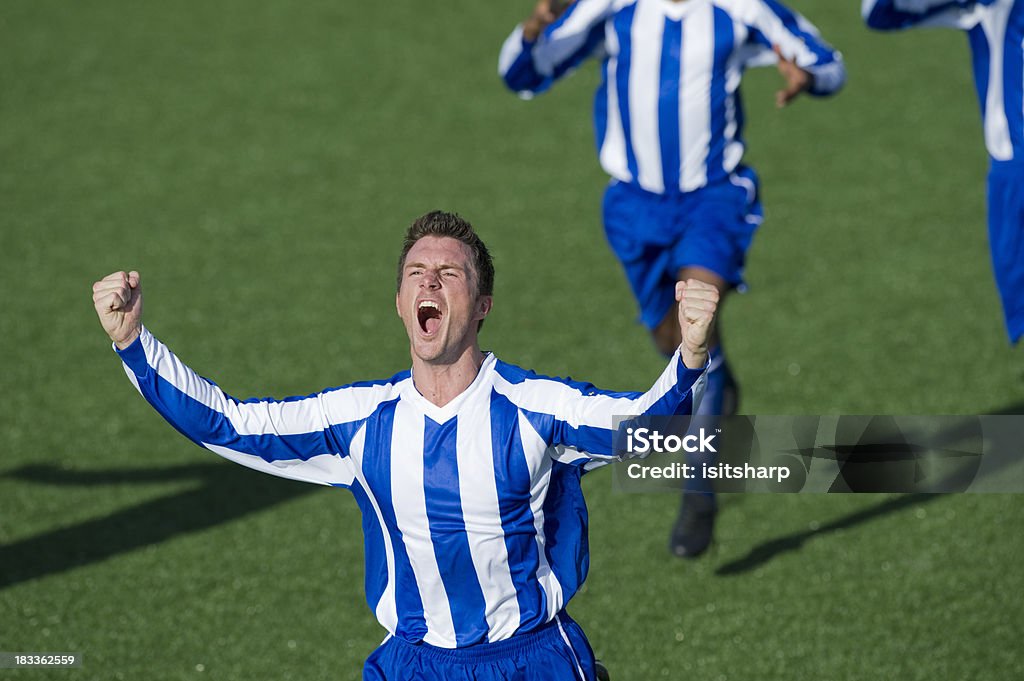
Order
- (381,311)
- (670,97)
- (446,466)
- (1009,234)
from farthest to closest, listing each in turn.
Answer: (381,311) → (670,97) → (1009,234) → (446,466)

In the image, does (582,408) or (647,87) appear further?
(647,87)

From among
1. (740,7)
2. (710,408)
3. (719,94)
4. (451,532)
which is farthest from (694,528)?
(451,532)

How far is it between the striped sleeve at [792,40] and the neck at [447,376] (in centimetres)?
267

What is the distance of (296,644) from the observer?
511cm

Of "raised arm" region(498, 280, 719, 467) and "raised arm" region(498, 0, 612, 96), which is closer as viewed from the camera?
"raised arm" region(498, 280, 719, 467)

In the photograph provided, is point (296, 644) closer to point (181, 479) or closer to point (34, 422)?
point (181, 479)

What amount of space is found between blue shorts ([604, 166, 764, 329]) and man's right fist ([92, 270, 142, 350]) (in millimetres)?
2631

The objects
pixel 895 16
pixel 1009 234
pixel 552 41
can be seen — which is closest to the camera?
→ pixel 1009 234

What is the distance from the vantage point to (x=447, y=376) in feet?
11.7

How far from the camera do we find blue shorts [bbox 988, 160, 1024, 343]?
5211 millimetres

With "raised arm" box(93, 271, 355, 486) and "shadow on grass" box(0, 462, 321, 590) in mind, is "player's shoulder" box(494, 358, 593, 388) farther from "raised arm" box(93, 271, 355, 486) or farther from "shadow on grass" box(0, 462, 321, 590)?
"shadow on grass" box(0, 462, 321, 590)

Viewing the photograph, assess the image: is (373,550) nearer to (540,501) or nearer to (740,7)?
(540,501)

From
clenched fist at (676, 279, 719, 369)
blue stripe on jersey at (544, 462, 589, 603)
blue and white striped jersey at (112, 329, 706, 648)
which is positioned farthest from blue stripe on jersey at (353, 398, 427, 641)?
clenched fist at (676, 279, 719, 369)

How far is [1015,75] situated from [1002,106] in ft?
0.38
